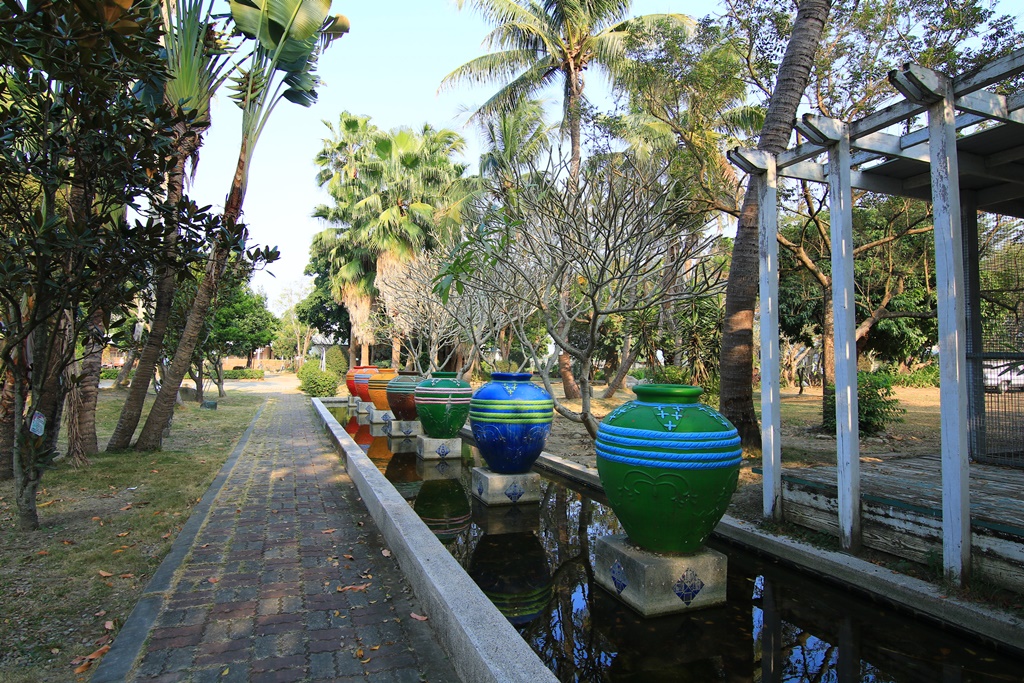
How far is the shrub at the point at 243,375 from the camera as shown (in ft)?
146

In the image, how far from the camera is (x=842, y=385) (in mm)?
5164

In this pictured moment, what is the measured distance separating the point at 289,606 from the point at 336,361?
3294 centimetres

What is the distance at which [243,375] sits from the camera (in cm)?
4581

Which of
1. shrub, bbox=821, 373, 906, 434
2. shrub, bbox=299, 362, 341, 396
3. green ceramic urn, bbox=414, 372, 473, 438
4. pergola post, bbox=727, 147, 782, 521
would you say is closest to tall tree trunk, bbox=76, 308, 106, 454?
green ceramic urn, bbox=414, 372, 473, 438

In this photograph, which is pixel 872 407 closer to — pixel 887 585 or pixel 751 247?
pixel 751 247

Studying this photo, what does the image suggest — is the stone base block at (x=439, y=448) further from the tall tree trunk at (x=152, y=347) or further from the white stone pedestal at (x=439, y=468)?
the tall tree trunk at (x=152, y=347)

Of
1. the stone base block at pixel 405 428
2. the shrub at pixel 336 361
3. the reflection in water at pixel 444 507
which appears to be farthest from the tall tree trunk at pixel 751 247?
the shrub at pixel 336 361

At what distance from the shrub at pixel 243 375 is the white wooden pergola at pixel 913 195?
43.9 m

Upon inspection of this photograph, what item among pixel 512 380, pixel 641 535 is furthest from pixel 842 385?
pixel 512 380

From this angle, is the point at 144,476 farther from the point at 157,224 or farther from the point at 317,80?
the point at 317,80

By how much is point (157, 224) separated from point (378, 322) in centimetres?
2069

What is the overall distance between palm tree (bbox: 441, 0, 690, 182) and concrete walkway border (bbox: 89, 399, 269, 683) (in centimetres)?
1399

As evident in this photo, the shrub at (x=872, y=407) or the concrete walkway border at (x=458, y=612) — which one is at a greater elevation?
the shrub at (x=872, y=407)

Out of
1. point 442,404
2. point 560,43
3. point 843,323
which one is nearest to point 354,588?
point 843,323
